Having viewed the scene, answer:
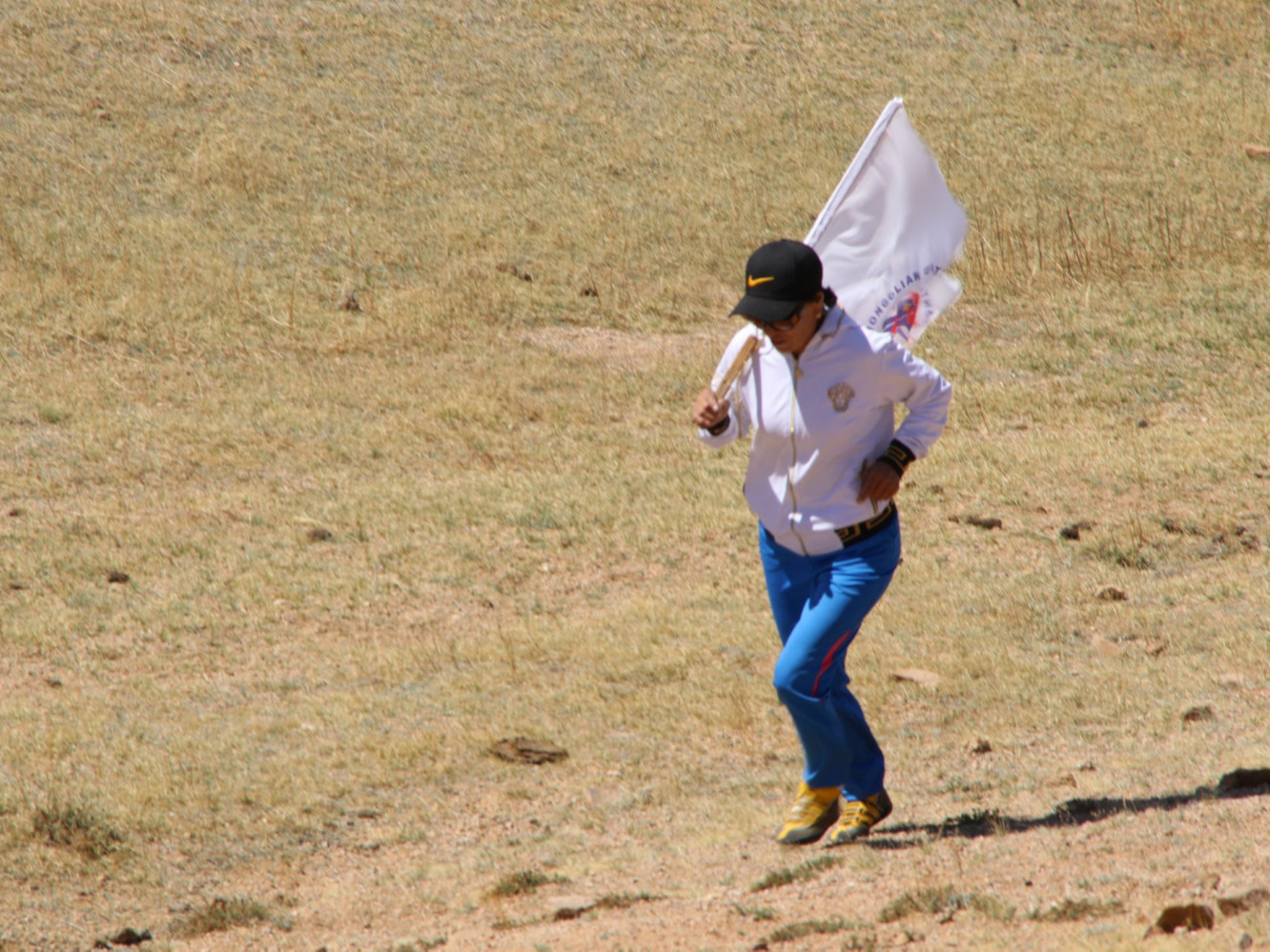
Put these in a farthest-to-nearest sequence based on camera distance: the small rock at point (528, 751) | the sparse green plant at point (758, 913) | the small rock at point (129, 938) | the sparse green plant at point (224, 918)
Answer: the small rock at point (528, 751), the sparse green plant at point (224, 918), the small rock at point (129, 938), the sparse green plant at point (758, 913)

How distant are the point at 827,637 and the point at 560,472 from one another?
6.00 meters

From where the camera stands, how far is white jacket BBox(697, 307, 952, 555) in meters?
5.02

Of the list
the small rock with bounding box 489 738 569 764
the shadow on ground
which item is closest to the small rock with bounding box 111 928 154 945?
the small rock with bounding box 489 738 569 764

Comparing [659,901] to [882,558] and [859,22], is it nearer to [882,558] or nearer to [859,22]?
[882,558]

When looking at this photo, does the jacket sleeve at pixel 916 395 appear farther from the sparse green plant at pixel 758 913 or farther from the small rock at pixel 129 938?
the small rock at pixel 129 938

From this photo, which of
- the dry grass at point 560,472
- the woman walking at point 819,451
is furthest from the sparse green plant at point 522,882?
the woman walking at point 819,451

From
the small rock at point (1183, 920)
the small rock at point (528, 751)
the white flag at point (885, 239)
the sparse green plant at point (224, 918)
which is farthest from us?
the small rock at point (528, 751)

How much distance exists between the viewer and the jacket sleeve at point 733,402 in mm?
5207

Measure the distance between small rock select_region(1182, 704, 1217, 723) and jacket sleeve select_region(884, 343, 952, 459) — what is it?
2410 mm

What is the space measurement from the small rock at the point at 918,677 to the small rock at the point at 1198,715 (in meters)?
1.14

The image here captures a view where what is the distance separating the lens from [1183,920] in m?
4.15

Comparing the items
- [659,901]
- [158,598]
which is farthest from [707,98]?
A: [659,901]

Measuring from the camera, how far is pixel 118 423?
1149cm

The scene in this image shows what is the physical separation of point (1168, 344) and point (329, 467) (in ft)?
23.8
